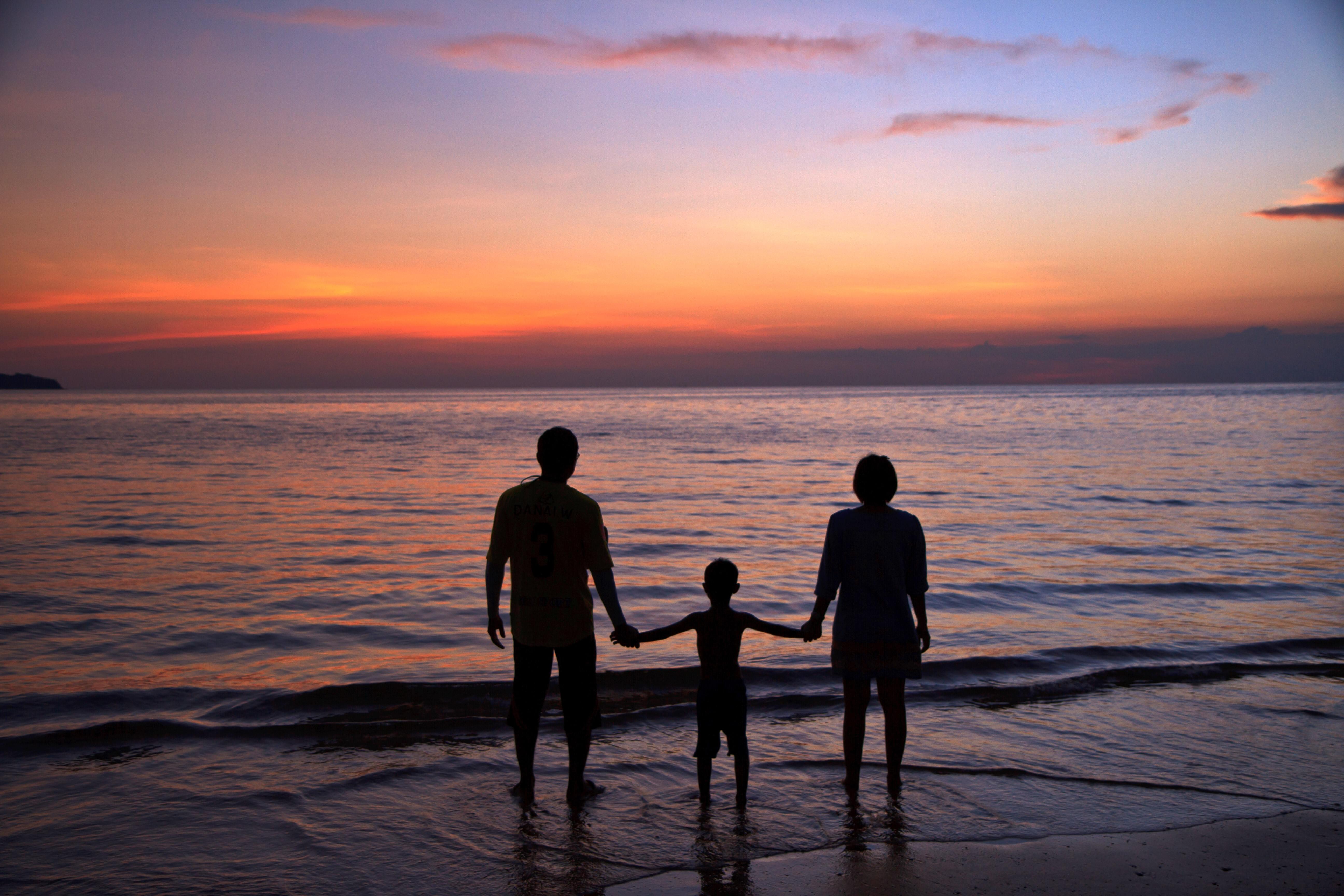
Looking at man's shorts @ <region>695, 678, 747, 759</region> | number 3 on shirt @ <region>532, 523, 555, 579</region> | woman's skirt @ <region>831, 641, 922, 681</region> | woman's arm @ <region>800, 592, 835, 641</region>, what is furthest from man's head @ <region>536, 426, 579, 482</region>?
woman's skirt @ <region>831, 641, 922, 681</region>

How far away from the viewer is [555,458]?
183 inches

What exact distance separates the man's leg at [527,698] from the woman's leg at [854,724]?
5.86 ft

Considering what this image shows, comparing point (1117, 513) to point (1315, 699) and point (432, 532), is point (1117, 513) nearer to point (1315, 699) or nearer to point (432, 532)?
point (1315, 699)

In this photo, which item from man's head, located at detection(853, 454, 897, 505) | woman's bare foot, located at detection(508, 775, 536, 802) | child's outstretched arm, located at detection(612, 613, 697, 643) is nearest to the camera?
child's outstretched arm, located at detection(612, 613, 697, 643)

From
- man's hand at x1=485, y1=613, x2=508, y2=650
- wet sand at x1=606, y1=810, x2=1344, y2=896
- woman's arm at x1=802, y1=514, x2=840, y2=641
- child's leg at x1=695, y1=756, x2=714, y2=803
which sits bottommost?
wet sand at x1=606, y1=810, x2=1344, y2=896

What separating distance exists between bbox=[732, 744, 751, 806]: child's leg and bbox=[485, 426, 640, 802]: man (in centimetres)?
84

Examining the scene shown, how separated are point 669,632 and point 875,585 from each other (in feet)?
3.97

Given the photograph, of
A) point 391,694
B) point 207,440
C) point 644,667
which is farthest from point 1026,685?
point 207,440

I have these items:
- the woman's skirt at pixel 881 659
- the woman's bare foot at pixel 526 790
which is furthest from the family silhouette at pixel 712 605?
the woman's bare foot at pixel 526 790

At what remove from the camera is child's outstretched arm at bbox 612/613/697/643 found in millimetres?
4414

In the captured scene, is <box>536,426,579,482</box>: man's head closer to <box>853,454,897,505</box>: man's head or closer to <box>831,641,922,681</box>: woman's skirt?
<box>853,454,897,505</box>: man's head

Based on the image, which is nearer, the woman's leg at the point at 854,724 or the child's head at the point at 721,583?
the child's head at the point at 721,583

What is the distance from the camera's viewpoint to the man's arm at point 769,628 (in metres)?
4.48

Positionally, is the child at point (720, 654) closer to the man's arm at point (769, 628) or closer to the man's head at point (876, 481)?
the man's arm at point (769, 628)
